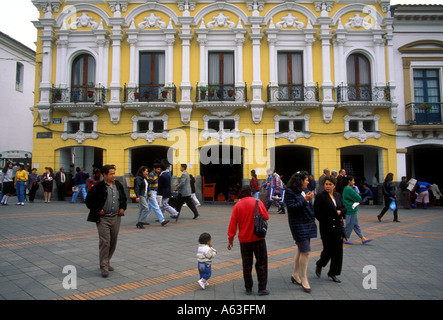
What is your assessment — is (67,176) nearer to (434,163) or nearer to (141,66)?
(141,66)

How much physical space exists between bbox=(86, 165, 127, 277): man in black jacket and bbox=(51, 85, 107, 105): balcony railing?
13.5m

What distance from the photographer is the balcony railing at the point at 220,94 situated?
57.7 feet

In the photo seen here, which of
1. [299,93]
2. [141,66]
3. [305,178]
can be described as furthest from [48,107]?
[305,178]

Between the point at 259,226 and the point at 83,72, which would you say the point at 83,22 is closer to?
the point at 83,72

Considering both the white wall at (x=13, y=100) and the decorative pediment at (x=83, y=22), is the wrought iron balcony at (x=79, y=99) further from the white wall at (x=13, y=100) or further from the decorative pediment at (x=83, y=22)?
the white wall at (x=13, y=100)

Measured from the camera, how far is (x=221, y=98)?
17781 millimetres

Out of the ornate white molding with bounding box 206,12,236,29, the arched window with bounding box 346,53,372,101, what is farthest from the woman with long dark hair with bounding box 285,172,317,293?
the ornate white molding with bounding box 206,12,236,29

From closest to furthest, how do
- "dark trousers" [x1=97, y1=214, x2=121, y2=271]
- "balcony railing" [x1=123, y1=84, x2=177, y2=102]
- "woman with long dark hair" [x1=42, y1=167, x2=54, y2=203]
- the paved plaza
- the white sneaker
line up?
the paved plaza < the white sneaker < "dark trousers" [x1=97, y1=214, x2=121, y2=271] < "woman with long dark hair" [x1=42, y1=167, x2=54, y2=203] < "balcony railing" [x1=123, y1=84, x2=177, y2=102]

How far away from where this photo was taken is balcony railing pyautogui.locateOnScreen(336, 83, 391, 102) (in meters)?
17.8

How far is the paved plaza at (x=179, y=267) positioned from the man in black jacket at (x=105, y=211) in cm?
39

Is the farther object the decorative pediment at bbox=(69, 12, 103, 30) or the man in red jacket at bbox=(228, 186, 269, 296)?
the decorative pediment at bbox=(69, 12, 103, 30)

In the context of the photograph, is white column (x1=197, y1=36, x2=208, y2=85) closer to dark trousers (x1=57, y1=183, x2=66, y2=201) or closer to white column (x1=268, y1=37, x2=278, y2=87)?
white column (x1=268, y1=37, x2=278, y2=87)

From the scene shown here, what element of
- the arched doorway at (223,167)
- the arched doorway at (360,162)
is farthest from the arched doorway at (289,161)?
the arched doorway at (223,167)

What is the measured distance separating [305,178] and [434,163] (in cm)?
1920
